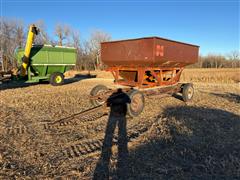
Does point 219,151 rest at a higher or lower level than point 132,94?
lower

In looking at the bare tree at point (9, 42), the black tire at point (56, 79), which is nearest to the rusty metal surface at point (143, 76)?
the black tire at point (56, 79)

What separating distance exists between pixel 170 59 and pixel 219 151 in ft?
13.7

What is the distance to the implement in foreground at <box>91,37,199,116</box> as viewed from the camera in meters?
6.23

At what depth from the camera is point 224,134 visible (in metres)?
4.43

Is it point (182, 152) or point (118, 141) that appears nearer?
point (182, 152)

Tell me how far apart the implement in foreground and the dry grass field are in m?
0.73

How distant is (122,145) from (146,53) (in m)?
3.49

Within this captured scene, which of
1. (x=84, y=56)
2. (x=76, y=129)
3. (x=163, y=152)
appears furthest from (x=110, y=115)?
(x=84, y=56)

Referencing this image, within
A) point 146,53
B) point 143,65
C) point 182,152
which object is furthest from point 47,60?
point 182,152

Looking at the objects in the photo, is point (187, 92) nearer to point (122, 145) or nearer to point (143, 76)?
point (143, 76)

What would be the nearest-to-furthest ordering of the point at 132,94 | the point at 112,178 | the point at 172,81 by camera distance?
the point at 112,178 → the point at 132,94 → the point at 172,81

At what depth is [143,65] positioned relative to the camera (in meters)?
6.80

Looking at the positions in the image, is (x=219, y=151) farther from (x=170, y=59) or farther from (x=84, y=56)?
(x=84, y=56)

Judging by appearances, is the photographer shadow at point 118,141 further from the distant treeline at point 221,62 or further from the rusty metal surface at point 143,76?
the distant treeline at point 221,62
